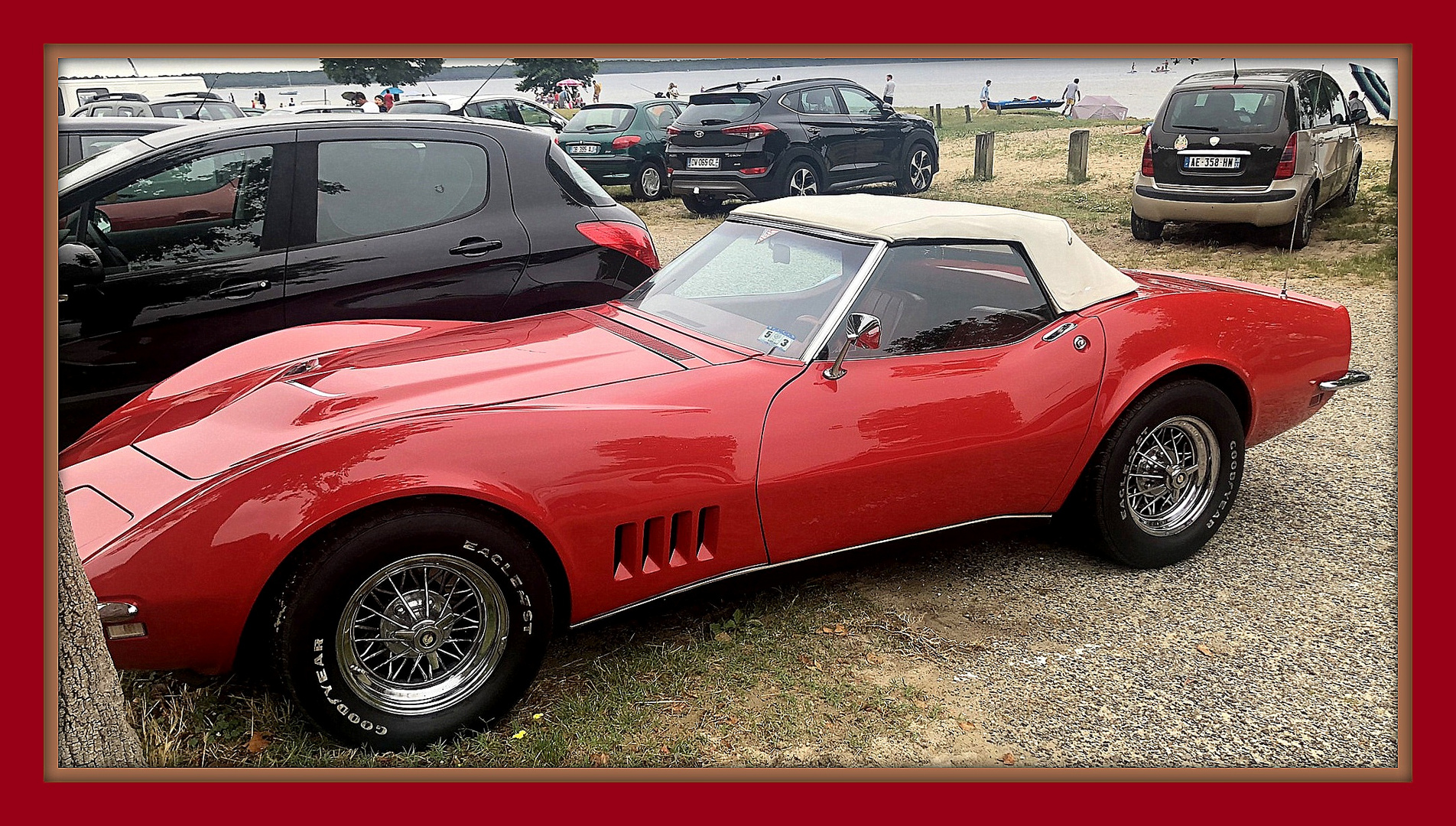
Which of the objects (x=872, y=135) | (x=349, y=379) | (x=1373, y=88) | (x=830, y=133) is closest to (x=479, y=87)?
(x=349, y=379)

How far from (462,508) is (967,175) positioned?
16.0 ft

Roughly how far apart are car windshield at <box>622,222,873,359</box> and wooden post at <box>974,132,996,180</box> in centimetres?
220

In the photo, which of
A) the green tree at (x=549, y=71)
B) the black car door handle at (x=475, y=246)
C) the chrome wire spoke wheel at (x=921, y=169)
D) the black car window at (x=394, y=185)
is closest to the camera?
the green tree at (x=549, y=71)

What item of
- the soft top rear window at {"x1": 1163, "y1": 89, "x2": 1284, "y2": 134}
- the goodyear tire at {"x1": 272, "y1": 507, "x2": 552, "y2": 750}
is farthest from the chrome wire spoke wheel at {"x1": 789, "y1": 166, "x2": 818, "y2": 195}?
the goodyear tire at {"x1": 272, "y1": 507, "x2": 552, "y2": 750}

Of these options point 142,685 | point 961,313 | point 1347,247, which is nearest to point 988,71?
point 961,313

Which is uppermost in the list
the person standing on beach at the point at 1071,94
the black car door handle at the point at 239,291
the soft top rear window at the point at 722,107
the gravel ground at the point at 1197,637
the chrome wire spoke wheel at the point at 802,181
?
the soft top rear window at the point at 722,107

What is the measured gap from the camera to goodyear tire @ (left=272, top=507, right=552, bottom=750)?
2480 mm

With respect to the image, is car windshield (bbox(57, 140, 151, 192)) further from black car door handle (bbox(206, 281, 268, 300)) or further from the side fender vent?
the side fender vent

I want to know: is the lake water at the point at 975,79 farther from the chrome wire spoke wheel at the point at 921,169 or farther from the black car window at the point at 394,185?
the chrome wire spoke wheel at the point at 921,169

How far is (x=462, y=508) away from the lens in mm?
2621

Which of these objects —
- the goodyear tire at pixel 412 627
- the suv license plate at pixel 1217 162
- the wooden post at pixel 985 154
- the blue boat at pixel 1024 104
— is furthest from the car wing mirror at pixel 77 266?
the suv license plate at pixel 1217 162

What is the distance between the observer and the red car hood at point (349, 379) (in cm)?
278

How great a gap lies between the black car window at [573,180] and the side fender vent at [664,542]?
2584 millimetres

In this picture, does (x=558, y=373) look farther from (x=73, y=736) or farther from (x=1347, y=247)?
(x=1347, y=247)
